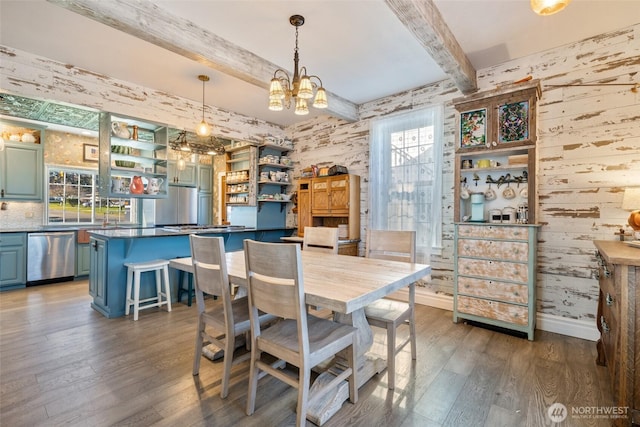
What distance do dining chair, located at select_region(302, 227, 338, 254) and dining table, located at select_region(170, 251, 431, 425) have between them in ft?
1.38

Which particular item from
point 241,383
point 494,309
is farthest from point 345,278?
point 494,309

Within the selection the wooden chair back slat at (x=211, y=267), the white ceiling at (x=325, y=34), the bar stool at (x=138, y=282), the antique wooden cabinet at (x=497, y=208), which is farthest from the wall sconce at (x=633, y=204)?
the bar stool at (x=138, y=282)

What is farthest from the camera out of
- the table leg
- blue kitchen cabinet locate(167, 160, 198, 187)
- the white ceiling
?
blue kitchen cabinet locate(167, 160, 198, 187)

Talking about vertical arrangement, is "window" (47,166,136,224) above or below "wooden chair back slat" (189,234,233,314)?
above

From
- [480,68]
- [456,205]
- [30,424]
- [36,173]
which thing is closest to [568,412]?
[456,205]

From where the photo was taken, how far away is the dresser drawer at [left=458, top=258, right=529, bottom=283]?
106 inches

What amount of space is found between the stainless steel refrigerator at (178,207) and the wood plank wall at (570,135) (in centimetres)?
302

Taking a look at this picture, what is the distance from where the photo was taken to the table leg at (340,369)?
1.62 m

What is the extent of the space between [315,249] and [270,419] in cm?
154

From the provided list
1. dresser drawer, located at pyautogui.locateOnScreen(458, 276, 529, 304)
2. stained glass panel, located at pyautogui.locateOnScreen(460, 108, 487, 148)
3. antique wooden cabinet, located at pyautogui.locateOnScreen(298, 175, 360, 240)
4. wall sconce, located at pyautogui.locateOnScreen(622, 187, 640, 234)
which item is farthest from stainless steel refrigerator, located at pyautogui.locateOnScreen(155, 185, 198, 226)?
wall sconce, located at pyautogui.locateOnScreen(622, 187, 640, 234)

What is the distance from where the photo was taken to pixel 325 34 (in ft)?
8.84

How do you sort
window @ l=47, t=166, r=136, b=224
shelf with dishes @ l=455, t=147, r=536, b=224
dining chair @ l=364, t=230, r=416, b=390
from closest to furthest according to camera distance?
1. dining chair @ l=364, t=230, r=416, b=390
2. shelf with dishes @ l=455, t=147, r=536, b=224
3. window @ l=47, t=166, r=136, b=224

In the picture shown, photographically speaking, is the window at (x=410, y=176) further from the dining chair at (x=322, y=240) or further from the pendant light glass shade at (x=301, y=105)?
the pendant light glass shade at (x=301, y=105)

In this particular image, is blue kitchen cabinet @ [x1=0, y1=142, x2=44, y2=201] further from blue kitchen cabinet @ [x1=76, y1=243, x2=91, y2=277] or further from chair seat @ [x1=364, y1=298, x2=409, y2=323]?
chair seat @ [x1=364, y1=298, x2=409, y2=323]
